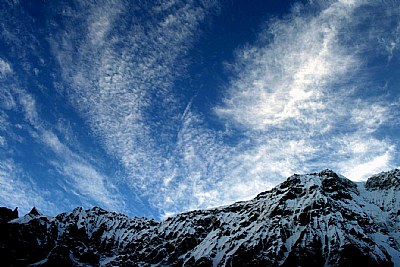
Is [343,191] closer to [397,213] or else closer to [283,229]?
[397,213]

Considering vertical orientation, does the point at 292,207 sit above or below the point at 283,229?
above

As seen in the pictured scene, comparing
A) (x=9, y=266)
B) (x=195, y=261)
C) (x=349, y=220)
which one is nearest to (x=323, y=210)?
(x=349, y=220)

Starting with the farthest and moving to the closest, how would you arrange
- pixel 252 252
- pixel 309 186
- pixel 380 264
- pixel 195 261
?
pixel 309 186, pixel 195 261, pixel 252 252, pixel 380 264

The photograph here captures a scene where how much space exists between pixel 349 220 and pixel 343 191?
42.0 m

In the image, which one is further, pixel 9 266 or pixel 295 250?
pixel 9 266

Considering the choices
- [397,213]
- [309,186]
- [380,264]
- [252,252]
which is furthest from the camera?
[309,186]

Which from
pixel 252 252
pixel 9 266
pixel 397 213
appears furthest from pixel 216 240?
pixel 9 266

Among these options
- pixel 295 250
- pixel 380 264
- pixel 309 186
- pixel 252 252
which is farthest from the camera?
pixel 309 186

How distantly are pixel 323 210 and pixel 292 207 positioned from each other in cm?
1919

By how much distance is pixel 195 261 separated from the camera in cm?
18450

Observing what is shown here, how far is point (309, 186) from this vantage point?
197 meters

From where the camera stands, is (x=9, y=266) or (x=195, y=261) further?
(x=195, y=261)

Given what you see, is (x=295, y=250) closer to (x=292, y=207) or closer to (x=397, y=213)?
(x=292, y=207)

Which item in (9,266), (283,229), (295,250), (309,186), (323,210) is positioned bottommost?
(9,266)
